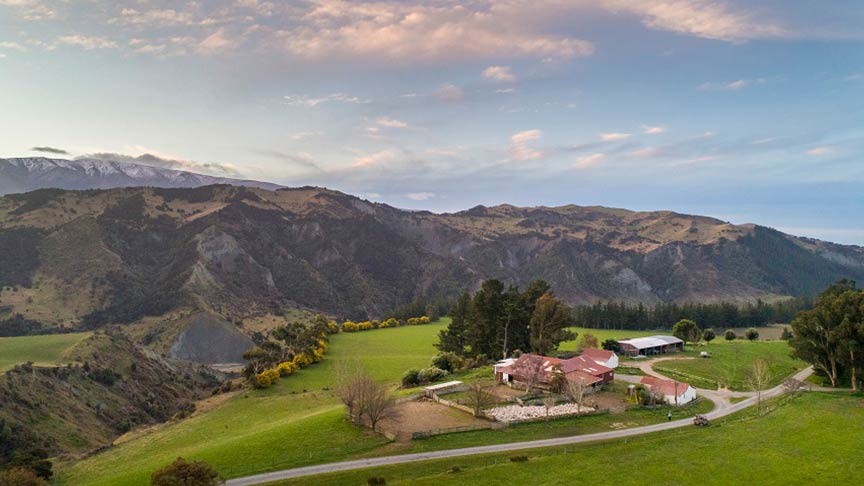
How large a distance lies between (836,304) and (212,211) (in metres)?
195

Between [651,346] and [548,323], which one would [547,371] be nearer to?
[548,323]

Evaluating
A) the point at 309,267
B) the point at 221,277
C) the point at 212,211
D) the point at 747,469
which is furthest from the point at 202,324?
the point at 747,469

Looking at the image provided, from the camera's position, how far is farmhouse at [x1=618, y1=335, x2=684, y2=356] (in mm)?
79250

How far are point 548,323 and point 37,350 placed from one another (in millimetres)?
70202

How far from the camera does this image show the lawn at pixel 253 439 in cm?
3531

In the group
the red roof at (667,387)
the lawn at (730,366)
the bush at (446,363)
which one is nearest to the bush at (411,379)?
the bush at (446,363)

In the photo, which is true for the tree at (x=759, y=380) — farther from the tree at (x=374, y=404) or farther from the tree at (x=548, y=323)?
the tree at (x=374, y=404)

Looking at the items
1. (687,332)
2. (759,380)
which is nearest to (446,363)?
(759,380)

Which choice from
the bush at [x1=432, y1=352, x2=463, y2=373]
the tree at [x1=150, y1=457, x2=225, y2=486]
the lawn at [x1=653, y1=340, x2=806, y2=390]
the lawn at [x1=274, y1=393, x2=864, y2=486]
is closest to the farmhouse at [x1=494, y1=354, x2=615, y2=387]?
the bush at [x1=432, y1=352, x2=463, y2=373]

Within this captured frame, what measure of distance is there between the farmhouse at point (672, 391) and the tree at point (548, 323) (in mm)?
17267

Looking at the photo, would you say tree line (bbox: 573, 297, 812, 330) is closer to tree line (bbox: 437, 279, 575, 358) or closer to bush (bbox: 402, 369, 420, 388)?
tree line (bbox: 437, 279, 575, 358)

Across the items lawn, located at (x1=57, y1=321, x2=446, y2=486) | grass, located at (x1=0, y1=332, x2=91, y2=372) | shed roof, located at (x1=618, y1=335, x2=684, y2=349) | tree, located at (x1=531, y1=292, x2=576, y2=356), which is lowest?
lawn, located at (x1=57, y1=321, x2=446, y2=486)

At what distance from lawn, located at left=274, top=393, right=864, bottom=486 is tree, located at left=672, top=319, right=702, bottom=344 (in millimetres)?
47991

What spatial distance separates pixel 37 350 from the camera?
69875mm
